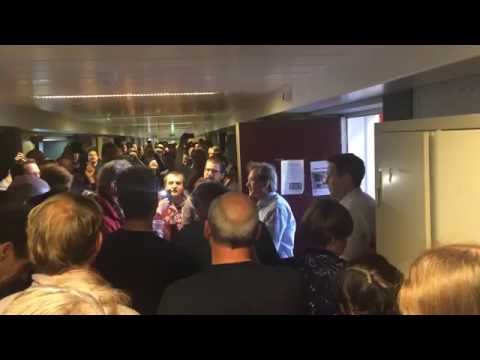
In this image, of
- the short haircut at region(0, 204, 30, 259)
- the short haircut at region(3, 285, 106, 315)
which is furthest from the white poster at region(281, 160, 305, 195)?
the short haircut at region(3, 285, 106, 315)

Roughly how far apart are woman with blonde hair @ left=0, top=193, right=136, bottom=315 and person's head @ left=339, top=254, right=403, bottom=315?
0.61 m

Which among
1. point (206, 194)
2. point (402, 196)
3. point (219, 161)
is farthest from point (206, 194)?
point (219, 161)

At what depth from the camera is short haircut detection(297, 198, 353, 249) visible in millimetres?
1967

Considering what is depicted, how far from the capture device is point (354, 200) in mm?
2730

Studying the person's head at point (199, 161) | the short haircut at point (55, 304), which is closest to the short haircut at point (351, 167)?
the short haircut at point (55, 304)

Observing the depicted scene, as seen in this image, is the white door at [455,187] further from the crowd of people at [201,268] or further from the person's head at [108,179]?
the person's head at [108,179]

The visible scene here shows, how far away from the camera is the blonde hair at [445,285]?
89 centimetres

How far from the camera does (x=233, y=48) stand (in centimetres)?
209

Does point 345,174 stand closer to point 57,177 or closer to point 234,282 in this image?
point 234,282

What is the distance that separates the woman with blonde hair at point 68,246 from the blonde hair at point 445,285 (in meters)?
0.73

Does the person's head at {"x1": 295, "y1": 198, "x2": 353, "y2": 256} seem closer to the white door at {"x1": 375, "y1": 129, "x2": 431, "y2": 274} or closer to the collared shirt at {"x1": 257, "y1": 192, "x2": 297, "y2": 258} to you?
the white door at {"x1": 375, "y1": 129, "x2": 431, "y2": 274}

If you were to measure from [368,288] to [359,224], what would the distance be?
50.0 inches

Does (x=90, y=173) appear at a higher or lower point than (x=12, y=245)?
higher
